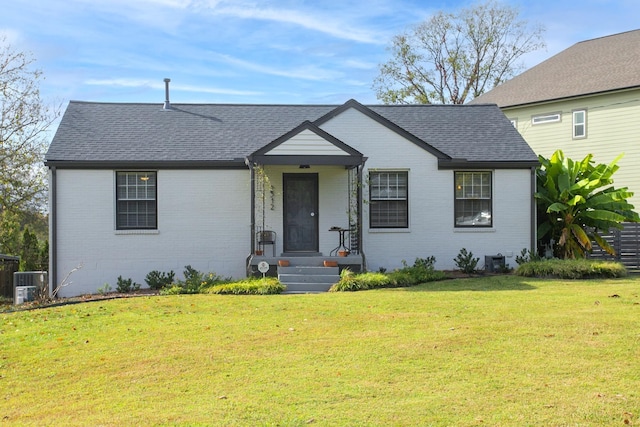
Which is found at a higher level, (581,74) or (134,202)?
(581,74)

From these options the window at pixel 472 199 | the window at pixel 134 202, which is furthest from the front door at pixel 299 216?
the window at pixel 472 199

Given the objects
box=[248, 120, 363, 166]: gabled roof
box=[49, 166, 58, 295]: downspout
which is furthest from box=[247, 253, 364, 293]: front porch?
box=[49, 166, 58, 295]: downspout

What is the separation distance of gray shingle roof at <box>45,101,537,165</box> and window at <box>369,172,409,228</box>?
1.24 metres

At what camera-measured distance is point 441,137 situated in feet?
64.5

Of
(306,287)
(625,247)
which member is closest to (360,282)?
(306,287)

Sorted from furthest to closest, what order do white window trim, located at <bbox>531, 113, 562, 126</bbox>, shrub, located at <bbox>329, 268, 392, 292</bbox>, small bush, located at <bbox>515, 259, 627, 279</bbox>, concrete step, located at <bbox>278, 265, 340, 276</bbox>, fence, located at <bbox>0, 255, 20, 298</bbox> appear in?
white window trim, located at <bbox>531, 113, 562, 126</bbox>
fence, located at <bbox>0, 255, 20, 298</bbox>
small bush, located at <bbox>515, 259, 627, 279</bbox>
concrete step, located at <bbox>278, 265, 340, 276</bbox>
shrub, located at <bbox>329, 268, 392, 292</bbox>

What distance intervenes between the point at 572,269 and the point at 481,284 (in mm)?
2452

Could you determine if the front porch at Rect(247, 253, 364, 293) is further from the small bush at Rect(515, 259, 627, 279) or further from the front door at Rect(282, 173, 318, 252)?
the small bush at Rect(515, 259, 627, 279)

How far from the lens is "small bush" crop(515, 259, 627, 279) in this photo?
53.3 feet

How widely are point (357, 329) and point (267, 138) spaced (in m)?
9.91

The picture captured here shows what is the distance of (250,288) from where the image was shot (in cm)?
1497

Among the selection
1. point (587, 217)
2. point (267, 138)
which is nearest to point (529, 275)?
point (587, 217)

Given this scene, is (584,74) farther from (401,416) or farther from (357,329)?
(401,416)

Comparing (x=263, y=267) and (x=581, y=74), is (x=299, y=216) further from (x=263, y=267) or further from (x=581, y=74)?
(x=581, y=74)
